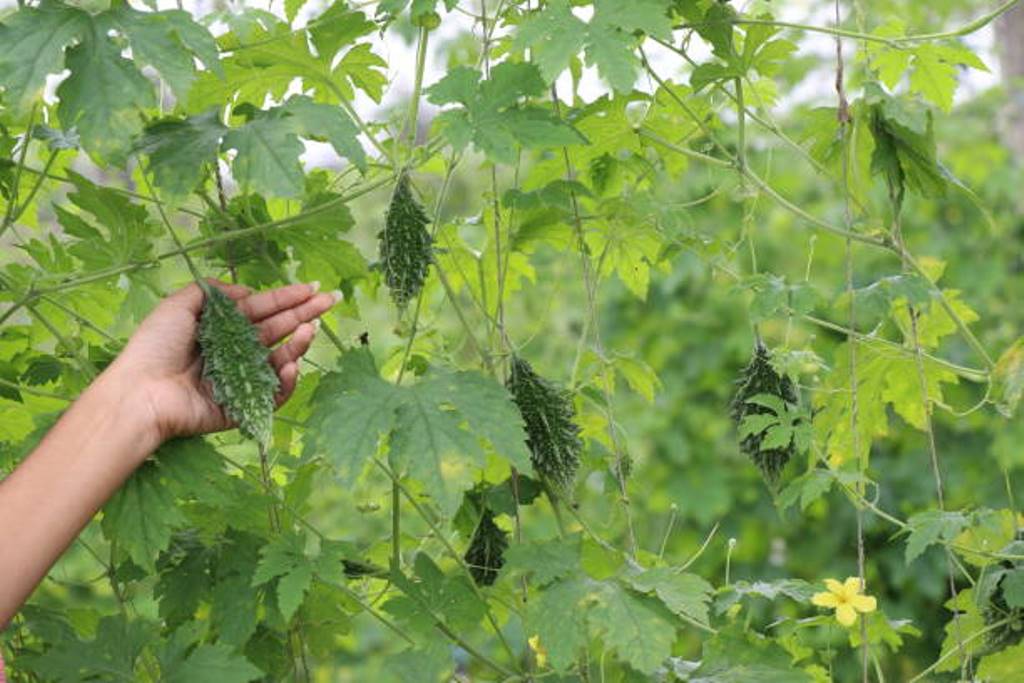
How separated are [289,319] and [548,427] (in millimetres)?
413

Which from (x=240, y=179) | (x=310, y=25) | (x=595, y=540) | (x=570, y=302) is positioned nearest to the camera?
(x=240, y=179)

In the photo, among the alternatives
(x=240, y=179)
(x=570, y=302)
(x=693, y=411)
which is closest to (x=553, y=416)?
(x=240, y=179)

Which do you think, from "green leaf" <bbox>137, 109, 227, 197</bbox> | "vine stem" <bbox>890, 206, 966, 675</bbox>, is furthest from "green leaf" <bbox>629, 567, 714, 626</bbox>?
"green leaf" <bbox>137, 109, 227, 197</bbox>

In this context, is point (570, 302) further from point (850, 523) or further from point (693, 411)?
point (850, 523)

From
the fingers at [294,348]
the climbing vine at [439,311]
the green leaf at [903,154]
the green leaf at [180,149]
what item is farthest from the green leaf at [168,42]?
the green leaf at [903,154]

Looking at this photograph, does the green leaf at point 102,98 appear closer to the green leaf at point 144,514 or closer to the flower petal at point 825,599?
the green leaf at point 144,514

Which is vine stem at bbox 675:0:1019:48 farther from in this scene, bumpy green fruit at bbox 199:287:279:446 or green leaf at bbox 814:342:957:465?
bumpy green fruit at bbox 199:287:279:446

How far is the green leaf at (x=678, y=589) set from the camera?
1982 mm

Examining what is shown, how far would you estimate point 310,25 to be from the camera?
2.17 meters

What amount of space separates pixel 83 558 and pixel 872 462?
3.27 metres

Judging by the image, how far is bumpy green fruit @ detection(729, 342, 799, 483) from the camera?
242 centimetres

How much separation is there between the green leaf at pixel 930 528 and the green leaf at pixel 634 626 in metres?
0.41

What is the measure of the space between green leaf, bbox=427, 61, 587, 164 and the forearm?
22.3 inches

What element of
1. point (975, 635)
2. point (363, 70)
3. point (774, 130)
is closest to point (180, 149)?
point (363, 70)
